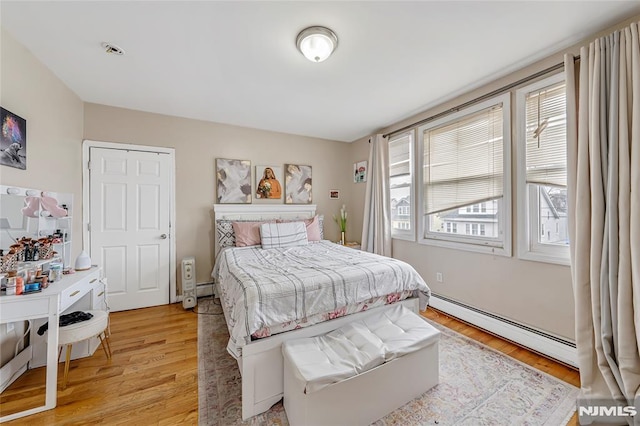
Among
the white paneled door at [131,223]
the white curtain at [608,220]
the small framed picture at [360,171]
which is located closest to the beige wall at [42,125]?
the white paneled door at [131,223]

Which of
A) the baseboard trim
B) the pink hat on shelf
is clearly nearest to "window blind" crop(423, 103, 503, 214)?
the pink hat on shelf

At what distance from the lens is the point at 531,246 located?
2.19 meters

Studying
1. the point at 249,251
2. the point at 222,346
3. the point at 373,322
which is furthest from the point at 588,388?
the point at 249,251

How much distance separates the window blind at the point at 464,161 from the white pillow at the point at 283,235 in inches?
65.2

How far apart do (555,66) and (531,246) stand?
148cm

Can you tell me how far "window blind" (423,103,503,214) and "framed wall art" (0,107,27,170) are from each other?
376 centimetres

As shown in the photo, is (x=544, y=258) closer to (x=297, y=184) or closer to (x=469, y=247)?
(x=469, y=247)

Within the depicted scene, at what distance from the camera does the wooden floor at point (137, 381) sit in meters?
1.46

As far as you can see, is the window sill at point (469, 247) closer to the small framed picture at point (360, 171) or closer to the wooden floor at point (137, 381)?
the wooden floor at point (137, 381)

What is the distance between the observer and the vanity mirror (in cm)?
168

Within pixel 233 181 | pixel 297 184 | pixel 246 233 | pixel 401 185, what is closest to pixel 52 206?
pixel 246 233

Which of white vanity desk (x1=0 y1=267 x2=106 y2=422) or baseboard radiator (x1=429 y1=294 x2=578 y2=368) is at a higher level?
white vanity desk (x1=0 y1=267 x2=106 y2=422)

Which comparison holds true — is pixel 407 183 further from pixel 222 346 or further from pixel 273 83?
pixel 222 346

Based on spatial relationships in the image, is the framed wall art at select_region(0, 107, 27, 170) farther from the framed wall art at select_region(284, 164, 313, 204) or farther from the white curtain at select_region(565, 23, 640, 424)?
the white curtain at select_region(565, 23, 640, 424)
